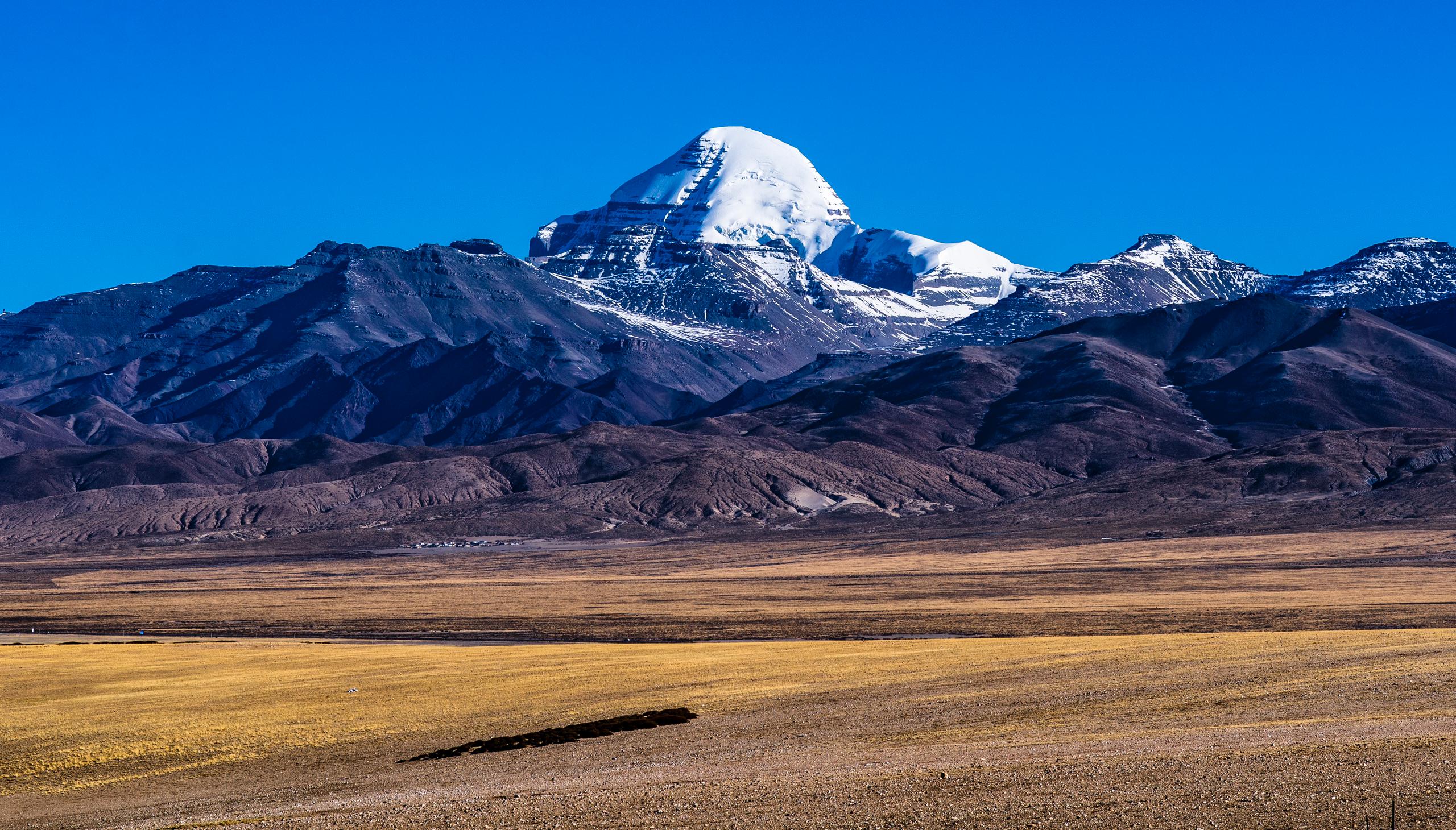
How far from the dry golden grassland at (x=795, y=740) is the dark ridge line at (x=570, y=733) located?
74 centimetres

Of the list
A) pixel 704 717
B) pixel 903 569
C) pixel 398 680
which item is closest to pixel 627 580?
pixel 903 569

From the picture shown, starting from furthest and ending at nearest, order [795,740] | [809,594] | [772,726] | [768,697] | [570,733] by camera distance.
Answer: [809,594] < [768,697] < [570,733] < [772,726] < [795,740]

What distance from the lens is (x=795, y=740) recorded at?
41219mm

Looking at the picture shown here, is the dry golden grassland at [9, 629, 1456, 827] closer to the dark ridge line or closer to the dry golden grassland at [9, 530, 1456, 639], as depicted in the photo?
the dark ridge line

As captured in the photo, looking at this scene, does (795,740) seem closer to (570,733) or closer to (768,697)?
(570,733)

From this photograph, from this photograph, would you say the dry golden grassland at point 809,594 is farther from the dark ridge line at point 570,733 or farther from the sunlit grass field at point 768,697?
the dark ridge line at point 570,733

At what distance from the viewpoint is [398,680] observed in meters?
58.5

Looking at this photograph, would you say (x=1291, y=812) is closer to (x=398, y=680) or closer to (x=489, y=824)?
(x=489, y=824)

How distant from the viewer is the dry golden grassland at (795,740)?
30984 millimetres

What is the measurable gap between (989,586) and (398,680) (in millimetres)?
87486

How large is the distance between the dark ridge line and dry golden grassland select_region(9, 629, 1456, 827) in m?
0.74

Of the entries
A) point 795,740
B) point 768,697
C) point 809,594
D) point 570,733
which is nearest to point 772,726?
point 795,740

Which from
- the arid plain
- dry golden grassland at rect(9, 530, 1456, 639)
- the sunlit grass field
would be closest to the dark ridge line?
the arid plain

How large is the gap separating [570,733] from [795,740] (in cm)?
684
